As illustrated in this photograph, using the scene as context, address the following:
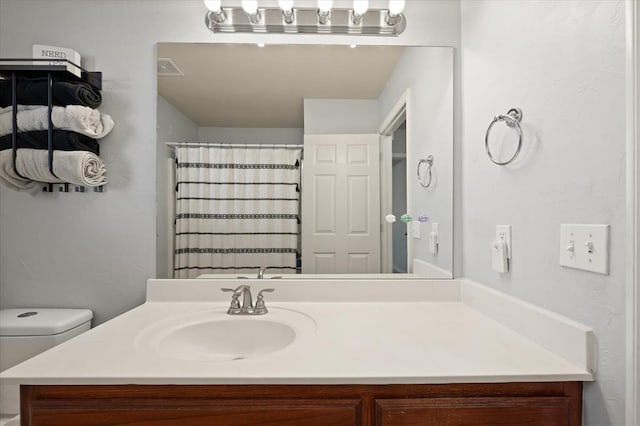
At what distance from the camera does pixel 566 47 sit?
33.6 inches

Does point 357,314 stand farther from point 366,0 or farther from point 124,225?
point 366,0

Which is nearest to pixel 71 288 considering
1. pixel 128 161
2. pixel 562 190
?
pixel 128 161

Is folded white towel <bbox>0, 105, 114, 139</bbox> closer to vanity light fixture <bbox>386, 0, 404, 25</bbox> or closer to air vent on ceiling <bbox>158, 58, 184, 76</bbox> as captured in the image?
air vent on ceiling <bbox>158, 58, 184, 76</bbox>

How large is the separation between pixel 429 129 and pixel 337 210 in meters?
0.53

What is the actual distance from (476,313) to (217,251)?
3.41 ft

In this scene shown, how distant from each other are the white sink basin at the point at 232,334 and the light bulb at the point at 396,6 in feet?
4.04

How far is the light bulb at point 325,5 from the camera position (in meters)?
1.33

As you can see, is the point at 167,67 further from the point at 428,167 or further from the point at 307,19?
the point at 428,167

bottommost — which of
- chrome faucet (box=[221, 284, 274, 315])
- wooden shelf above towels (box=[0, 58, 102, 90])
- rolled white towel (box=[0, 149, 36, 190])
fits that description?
chrome faucet (box=[221, 284, 274, 315])

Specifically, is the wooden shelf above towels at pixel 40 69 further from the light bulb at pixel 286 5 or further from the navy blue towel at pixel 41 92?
the light bulb at pixel 286 5

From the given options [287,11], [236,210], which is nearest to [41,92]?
[236,210]

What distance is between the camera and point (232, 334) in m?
1.21

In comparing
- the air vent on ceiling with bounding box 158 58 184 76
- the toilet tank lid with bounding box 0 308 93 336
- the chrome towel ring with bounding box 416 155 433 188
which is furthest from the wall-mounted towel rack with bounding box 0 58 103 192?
the chrome towel ring with bounding box 416 155 433 188

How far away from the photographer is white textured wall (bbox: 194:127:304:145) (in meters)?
1.46
